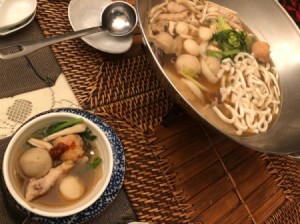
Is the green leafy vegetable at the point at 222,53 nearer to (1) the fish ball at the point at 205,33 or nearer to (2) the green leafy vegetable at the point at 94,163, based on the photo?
(1) the fish ball at the point at 205,33

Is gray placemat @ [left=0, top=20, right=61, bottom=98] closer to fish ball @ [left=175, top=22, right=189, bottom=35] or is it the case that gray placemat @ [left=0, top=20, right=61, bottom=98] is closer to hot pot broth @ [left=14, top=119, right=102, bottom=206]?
hot pot broth @ [left=14, top=119, right=102, bottom=206]

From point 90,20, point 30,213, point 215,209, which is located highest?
point 90,20

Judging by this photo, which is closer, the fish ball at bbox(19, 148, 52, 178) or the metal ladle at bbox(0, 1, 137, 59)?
the fish ball at bbox(19, 148, 52, 178)

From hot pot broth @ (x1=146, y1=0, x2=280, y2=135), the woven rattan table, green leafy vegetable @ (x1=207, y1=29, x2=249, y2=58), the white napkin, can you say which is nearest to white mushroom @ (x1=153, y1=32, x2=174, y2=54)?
hot pot broth @ (x1=146, y1=0, x2=280, y2=135)

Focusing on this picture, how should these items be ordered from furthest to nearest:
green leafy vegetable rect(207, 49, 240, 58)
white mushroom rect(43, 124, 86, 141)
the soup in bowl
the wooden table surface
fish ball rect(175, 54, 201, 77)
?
green leafy vegetable rect(207, 49, 240, 58), fish ball rect(175, 54, 201, 77), the wooden table surface, white mushroom rect(43, 124, 86, 141), the soup in bowl

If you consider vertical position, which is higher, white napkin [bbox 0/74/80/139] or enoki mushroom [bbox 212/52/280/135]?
enoki mushroom [bbox 212/52/280/135]

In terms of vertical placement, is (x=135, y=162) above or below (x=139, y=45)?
below

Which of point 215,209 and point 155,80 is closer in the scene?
point 215,209

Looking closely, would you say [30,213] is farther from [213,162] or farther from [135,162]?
[213,162]

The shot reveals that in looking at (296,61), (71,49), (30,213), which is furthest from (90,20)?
(296,61)
